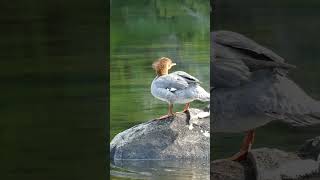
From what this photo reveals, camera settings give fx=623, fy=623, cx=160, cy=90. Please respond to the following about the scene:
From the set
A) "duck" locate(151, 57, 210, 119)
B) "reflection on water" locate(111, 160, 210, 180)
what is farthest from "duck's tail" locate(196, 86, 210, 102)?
"reflection on water" locate(111, 160, 210, 180)

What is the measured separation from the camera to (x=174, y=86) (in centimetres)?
284

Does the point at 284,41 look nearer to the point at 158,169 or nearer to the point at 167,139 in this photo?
the point at 167,139

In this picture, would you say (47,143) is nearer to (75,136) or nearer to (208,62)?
(75,136)

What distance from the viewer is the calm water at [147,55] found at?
2.82 m

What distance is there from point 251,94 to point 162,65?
1.42 feet

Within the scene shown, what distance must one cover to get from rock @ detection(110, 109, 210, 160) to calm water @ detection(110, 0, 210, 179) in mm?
35

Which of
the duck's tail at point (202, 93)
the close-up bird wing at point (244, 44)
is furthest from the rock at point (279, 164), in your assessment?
the close-up bird wing at point (244, 44)

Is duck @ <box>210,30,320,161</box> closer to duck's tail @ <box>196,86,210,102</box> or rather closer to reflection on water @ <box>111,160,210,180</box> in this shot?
duck's tail @ <box>196,86,210,102</box>

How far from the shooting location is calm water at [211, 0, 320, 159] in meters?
2.84

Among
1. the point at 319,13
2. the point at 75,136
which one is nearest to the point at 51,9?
the point at 75,136

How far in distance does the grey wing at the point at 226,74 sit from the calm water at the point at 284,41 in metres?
0.15

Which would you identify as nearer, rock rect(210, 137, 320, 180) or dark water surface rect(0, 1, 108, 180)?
dark water surface rect(0, 1, 108, 180)

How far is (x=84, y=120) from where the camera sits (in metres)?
2.78

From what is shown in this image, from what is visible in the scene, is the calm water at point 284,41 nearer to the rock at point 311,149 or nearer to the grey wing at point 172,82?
the rock at point 311,149
